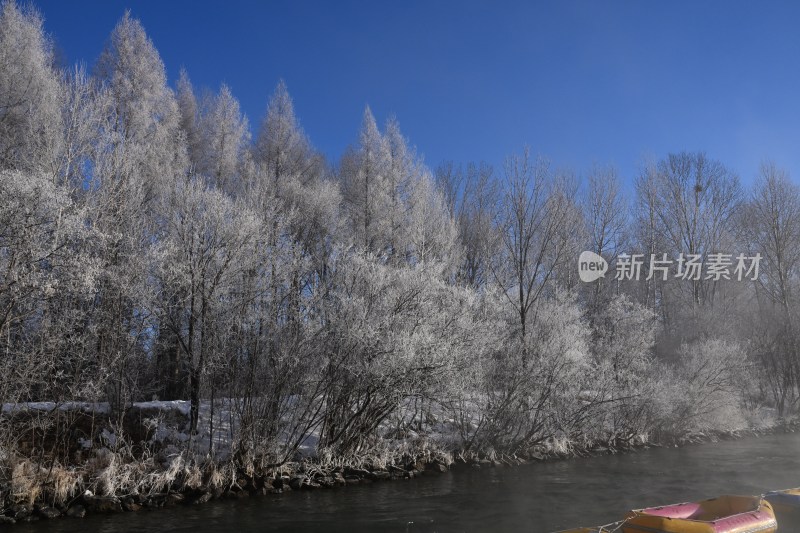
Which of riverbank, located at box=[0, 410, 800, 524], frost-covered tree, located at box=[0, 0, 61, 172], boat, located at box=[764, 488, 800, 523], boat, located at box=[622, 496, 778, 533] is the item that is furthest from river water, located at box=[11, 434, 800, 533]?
frost-covered tree, located at box=[0, 0, 61, 172]

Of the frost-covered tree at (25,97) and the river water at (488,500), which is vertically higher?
the frost-covered tree at (25,97)

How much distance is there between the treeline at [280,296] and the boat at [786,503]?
7073 mm

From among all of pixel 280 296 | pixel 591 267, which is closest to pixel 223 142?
pixel 280 296

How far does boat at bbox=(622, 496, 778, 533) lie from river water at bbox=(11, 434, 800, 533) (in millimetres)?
1516

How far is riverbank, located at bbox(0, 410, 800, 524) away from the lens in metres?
10.4

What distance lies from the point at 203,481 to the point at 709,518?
10.1m

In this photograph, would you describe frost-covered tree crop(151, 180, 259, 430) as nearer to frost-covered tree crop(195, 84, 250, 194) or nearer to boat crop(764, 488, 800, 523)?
frost-covered tree crop(195, 84, 250, 194)

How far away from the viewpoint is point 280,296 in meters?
14.4

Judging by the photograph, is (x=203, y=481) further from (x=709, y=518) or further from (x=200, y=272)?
(x=709, y=518)

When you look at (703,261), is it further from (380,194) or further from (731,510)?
(731,510)

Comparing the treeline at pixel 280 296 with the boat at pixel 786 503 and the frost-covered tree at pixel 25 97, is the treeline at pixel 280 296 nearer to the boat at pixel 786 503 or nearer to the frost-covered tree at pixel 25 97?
the frost-covered tree at pixel 25 97

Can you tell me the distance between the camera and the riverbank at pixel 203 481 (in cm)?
1042

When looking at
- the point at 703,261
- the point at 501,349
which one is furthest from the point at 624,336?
the point at 703,261

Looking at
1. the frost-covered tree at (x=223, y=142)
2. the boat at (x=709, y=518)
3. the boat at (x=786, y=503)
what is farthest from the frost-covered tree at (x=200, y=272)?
the boat at (x=786, y=503)
